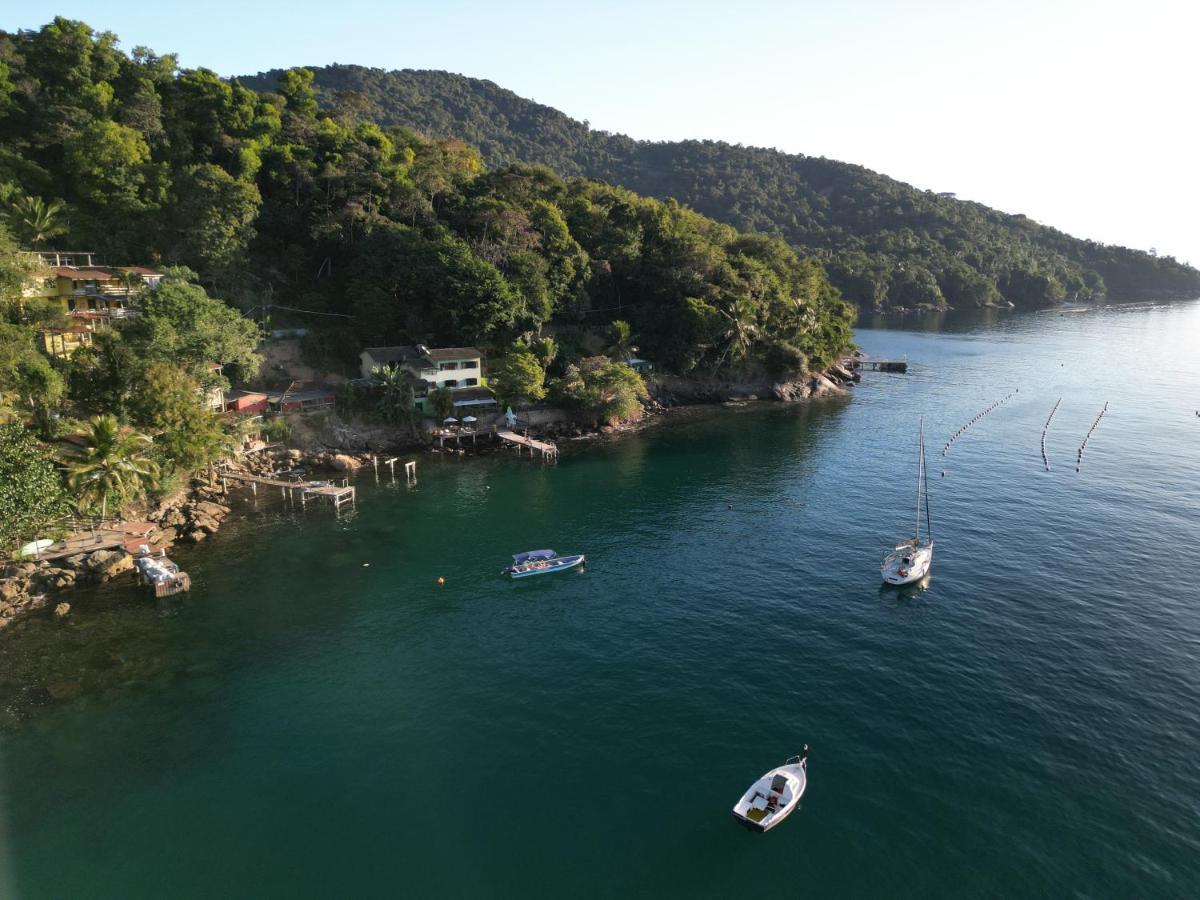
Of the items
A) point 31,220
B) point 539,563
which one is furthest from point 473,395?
point 31,220

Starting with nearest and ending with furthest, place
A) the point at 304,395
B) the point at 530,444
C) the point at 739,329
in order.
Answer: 1. the point at 530,444
2. the point at 304,395
3. the point at 739,329

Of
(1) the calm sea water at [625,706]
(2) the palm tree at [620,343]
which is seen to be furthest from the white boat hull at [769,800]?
(2) the palm tree at [620,343]

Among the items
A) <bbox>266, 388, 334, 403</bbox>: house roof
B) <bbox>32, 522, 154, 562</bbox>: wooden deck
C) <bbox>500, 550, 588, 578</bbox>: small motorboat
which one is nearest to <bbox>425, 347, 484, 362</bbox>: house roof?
<bbox>266, 388, 334, 403</bbox>: house roof

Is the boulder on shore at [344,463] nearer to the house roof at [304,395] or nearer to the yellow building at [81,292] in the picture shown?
the house roof at [304,395]

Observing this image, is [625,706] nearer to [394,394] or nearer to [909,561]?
[909,561]

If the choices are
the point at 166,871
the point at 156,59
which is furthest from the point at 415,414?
the point at 156,59

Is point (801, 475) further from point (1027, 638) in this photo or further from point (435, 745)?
point (435, 745)
